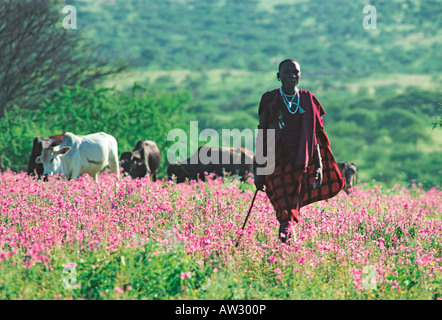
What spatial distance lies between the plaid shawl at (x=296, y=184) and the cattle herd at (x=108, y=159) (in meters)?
4.35

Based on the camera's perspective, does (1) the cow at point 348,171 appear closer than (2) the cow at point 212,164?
Yes

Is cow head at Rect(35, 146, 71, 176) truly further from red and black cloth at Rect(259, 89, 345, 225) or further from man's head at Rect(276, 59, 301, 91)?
man's head at Rect(276, 59, 301, 91)

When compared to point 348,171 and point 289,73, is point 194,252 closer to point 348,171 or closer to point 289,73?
point 289,73

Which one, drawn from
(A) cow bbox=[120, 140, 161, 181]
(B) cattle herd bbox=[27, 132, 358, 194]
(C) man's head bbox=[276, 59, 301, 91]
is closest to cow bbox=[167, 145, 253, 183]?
(B) cattle herd bbox=[27, 132, 358, 194]

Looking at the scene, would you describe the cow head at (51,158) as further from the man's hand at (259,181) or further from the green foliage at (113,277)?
the green foliage at (113,277)

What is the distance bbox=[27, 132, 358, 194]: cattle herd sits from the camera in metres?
12.6

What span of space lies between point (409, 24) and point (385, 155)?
9544cm

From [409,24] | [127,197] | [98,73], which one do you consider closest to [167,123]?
[98,73]

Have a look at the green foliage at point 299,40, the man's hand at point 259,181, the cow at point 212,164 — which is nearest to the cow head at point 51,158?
the cow at point 212,164

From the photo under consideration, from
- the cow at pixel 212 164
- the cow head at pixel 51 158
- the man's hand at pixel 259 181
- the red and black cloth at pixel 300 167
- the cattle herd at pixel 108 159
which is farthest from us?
the cow at pixel 212 164

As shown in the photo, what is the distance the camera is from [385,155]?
315 feet

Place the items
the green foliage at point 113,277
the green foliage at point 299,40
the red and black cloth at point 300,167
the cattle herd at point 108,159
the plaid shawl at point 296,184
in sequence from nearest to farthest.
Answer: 1. the green foliage at point 113,277
2. the red and black cloth at point 300,167
3. the plaid shawl at point 296,184
4. the cattle herd at point 108,159
5. the green foliage at point 299,40

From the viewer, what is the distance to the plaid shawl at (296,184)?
22.9 feet
